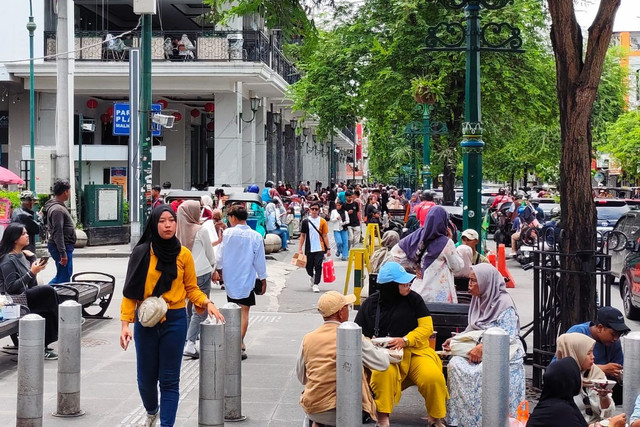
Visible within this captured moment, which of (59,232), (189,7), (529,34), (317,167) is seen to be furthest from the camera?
(317,167)

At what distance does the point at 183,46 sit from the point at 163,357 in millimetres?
25007

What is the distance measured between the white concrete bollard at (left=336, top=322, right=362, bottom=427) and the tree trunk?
9.06 feet

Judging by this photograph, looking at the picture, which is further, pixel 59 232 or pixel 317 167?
pixel 317 167

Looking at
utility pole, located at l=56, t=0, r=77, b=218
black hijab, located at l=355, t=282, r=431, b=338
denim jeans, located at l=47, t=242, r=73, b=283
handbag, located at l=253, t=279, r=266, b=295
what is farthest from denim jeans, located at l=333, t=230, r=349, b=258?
black hijab, located at l=355, t=282, r=431, b=338

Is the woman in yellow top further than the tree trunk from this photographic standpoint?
No

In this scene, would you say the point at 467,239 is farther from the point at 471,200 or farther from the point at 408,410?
the point at 408,410

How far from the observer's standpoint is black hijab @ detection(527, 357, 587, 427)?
536 centimetres

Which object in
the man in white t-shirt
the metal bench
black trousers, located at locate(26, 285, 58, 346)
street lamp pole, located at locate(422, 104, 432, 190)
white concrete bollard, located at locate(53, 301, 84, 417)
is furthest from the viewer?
street lamp pole, located at locate(422, 104, 432, 190)

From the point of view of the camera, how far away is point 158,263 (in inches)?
278

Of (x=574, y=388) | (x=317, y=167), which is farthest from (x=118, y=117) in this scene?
(x=317, y=167)

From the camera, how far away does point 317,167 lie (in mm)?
72688

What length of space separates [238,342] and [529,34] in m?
23.8

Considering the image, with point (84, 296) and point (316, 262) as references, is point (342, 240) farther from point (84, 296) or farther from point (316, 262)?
point (84, 296)

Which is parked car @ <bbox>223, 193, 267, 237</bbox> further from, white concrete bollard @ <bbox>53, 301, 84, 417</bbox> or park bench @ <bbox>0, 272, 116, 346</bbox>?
white concrete bollard @ <bbox>53, 301, 84, 417</bbox>
